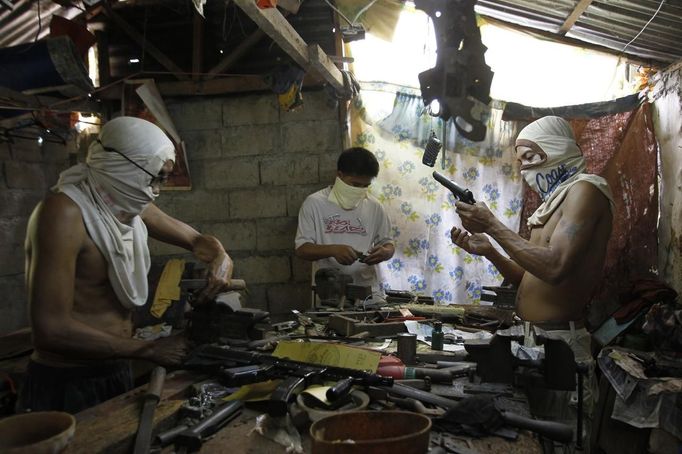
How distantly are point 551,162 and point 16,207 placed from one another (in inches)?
214

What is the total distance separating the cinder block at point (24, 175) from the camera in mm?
5125

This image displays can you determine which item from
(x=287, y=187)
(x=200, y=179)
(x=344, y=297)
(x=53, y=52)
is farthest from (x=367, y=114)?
(x=53, y=52)

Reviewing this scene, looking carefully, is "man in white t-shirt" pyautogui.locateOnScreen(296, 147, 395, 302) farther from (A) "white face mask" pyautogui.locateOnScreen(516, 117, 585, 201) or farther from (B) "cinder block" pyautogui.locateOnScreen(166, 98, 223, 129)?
(B) "cinder block" pyautogui.locateOnScreen(166, 98, 223, 129)

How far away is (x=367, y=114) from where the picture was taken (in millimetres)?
5305

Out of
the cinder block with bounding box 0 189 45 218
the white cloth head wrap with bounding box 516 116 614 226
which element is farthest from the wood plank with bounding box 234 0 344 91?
the cinder block with bounding box 0 189 45 218

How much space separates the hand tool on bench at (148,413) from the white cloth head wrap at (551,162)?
2648 millimetres

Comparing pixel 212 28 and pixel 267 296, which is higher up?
pixel 212 28

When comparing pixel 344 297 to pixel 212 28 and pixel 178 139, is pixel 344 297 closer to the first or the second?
pixel 178 139

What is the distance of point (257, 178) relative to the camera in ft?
18.1

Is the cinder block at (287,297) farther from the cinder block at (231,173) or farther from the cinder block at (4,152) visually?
the cinder block at (4,152)

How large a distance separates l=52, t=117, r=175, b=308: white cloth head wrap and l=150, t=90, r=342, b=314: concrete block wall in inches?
113

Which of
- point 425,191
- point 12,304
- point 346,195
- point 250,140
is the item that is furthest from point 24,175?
point 425,191

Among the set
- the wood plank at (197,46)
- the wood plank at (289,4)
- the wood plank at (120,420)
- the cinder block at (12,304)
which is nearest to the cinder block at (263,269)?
the wood plank at (197,46)

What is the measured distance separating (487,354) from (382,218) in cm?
304
